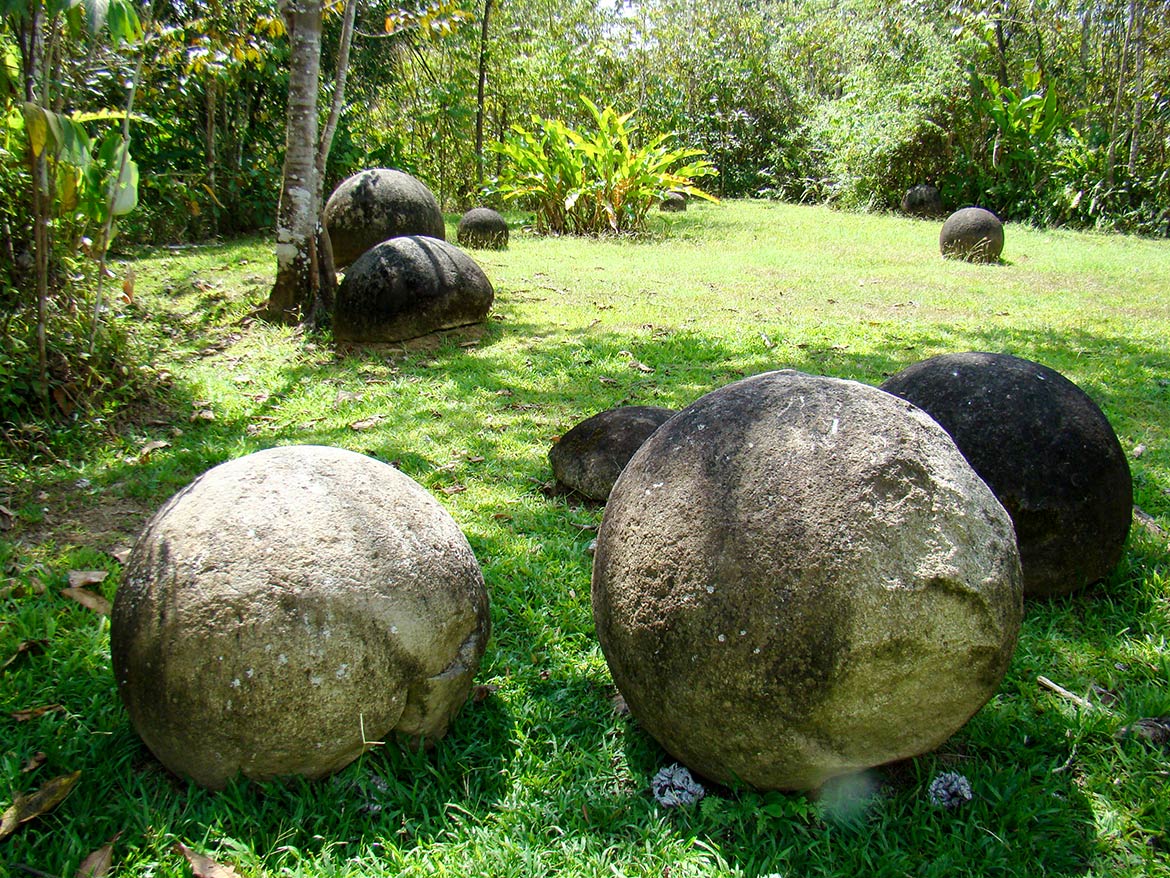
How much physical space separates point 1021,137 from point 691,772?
60.3 ft

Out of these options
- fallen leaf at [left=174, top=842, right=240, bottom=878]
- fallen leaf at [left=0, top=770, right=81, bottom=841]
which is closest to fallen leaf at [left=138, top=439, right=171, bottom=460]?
fallen leaf at [left=0, top=770, right=81, bottom=841]

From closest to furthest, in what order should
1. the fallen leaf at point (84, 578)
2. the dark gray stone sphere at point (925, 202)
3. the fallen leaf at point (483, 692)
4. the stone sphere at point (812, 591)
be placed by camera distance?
the stone sphere at point (812, 591) → the fallen leaf at point (483, 692) → the fallen leaf at point (84, 578) → the dark gray stone sphere at point (925, 202)

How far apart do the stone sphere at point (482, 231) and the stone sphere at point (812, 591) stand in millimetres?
10521

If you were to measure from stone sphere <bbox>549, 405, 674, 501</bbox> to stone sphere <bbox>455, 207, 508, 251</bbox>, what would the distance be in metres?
8.22

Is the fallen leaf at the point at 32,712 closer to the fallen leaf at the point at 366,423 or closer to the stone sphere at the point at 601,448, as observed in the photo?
the stone sphere at the point at 601,448

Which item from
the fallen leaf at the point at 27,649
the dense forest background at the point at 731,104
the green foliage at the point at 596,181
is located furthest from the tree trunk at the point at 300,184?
the green foliage at the point at 596,181

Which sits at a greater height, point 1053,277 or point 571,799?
point 1053,277

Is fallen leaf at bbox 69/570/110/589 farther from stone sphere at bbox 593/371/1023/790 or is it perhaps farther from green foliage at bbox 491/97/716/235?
green foliage at bbox 491/97/716/235

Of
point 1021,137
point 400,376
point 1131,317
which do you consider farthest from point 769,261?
point 1021,137

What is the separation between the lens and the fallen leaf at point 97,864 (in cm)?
227

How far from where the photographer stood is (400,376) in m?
6.89

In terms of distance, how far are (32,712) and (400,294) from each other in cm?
514

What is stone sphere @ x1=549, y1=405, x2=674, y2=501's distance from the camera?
4.55 m

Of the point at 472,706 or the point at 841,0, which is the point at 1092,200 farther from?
the point at 472,706
